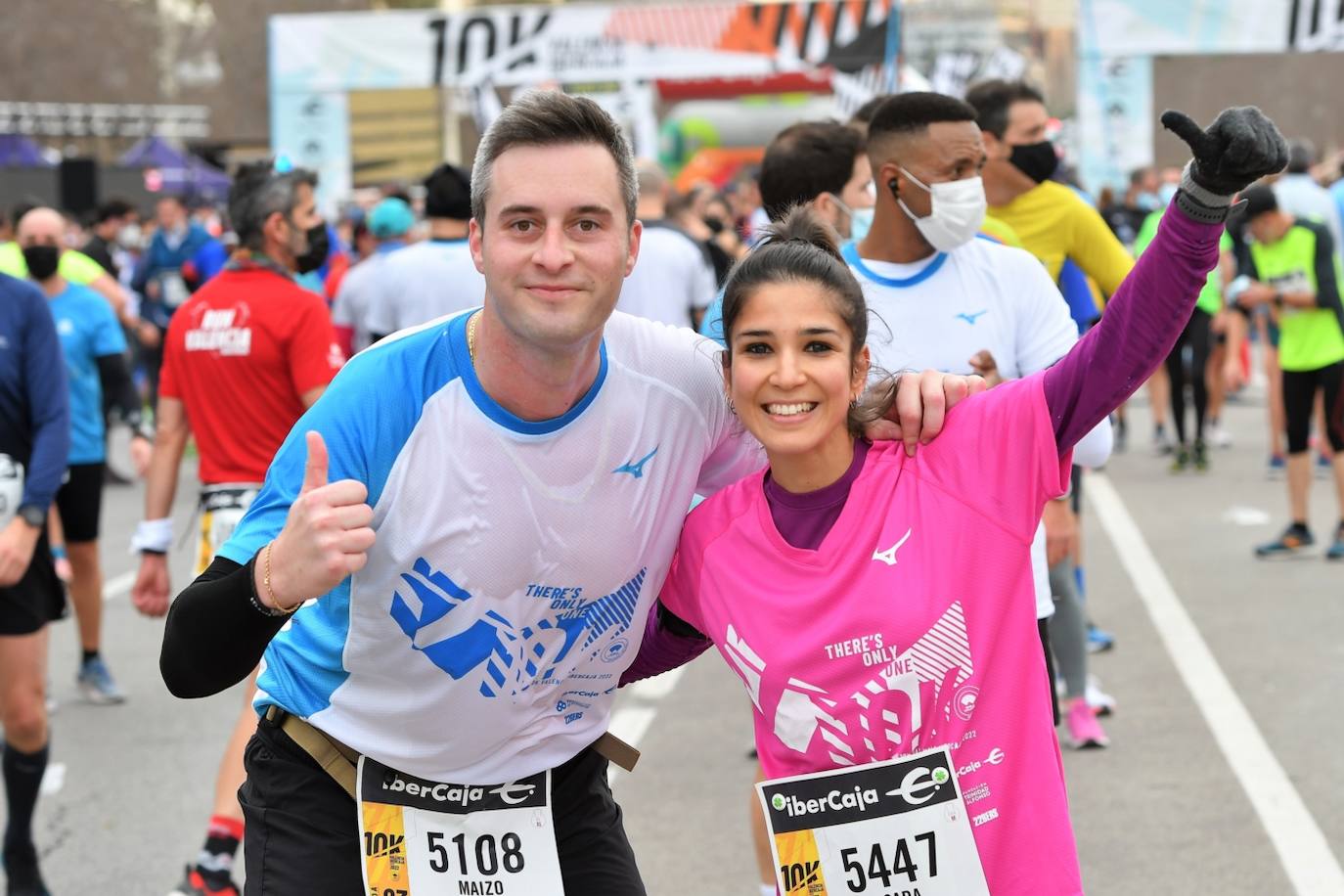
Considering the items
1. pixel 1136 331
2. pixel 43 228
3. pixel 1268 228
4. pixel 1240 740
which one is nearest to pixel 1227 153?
pixel 1136 331

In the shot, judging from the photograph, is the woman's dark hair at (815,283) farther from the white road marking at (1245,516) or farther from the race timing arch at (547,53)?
the race timing arch at (547,53)

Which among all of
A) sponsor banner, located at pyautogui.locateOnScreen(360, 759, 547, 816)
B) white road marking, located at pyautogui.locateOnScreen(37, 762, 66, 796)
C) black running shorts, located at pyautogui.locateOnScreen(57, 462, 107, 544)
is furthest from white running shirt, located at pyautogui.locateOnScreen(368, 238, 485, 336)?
sponsor banner, located at pyautogui.locateOnScreen(360, 759, 547, 816)

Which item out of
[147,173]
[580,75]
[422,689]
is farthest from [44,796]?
[147,173]

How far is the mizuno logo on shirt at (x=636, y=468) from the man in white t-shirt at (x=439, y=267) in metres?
5.40

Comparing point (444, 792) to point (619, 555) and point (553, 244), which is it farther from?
point (553, 244)

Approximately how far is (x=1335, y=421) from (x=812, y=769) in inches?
323

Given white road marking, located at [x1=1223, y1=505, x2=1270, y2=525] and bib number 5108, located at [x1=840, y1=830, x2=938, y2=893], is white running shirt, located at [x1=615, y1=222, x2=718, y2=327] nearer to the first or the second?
white road marking, located at [x1=1223, y1=505, x2=1270, y2=525]

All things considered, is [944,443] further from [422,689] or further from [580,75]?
[580,75]

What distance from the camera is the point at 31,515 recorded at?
205 inches

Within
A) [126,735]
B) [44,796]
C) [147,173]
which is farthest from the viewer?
[147,173]

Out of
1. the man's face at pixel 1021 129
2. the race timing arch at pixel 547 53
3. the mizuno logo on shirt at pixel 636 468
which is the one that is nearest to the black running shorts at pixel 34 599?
the mizuno logo on shirt at pixel 636 468

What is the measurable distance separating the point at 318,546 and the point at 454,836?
0.80 metres

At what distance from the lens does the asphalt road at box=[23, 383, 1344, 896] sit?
559cm

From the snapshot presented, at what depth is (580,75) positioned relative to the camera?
66.1 ft
